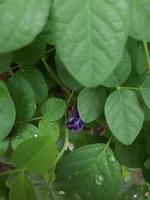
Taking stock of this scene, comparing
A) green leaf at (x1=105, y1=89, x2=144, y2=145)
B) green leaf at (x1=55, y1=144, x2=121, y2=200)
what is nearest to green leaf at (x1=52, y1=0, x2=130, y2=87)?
green leaf at (x1=105, y1=89, x2=144, y2=145)

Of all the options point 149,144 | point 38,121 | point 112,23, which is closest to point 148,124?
point 149,144

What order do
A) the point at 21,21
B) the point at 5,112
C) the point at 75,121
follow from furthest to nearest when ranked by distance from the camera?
the point at 75,121
the point at 5,112
the point at 21,21

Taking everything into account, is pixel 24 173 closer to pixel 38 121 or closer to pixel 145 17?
pixel 38 121

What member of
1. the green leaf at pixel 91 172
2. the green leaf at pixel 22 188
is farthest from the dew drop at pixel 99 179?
the green leaf at pixel 22 188

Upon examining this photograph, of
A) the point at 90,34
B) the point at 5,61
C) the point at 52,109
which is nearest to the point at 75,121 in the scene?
the point at 52,109

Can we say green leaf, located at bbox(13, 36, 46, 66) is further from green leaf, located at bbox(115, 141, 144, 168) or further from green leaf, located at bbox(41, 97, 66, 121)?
green leaf, located at bbox(115, 141, 144, 168)

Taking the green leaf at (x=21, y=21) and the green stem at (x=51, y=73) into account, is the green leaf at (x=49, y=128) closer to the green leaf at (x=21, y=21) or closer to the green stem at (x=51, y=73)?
the green stem at (x=51, y=73)

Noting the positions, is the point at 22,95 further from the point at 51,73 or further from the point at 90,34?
the point at 90,34
